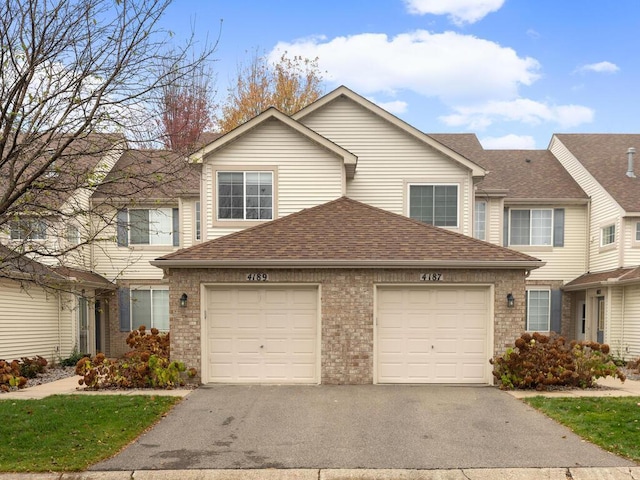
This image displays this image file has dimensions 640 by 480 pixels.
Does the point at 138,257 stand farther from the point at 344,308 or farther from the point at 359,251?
the point at 359,251

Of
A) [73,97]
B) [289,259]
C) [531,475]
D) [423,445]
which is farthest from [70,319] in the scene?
[531,475]

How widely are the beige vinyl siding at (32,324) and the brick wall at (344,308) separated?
15.9 feet

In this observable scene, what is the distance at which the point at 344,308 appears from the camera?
12.2 metres

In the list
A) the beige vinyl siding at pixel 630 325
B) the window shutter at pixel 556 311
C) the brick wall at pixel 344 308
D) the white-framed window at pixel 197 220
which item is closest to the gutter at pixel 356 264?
the brick wall at pixel 344 308

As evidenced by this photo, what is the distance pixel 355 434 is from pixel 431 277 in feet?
16.4

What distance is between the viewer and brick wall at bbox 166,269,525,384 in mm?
12141

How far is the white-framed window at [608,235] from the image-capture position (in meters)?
18.8

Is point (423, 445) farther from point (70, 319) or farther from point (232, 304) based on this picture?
point (70, 319)

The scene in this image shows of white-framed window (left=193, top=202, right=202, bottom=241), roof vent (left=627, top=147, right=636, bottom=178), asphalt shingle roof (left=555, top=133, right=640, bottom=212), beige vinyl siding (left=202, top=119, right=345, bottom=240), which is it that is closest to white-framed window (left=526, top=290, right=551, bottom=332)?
asphalt shingle roof (left=555, top=133, right=640, bottom=212)

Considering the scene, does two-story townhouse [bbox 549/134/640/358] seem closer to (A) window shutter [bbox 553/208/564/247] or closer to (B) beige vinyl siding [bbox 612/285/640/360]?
(B) beige vinyl siding [bbox 612/285/640/360]

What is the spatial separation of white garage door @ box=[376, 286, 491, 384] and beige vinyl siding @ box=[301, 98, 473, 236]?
4538 millimetres

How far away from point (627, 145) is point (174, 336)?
68.5ft

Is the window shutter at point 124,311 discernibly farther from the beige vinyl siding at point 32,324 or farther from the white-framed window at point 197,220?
the white-framed window at point 197,220

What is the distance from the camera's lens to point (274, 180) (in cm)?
1533
